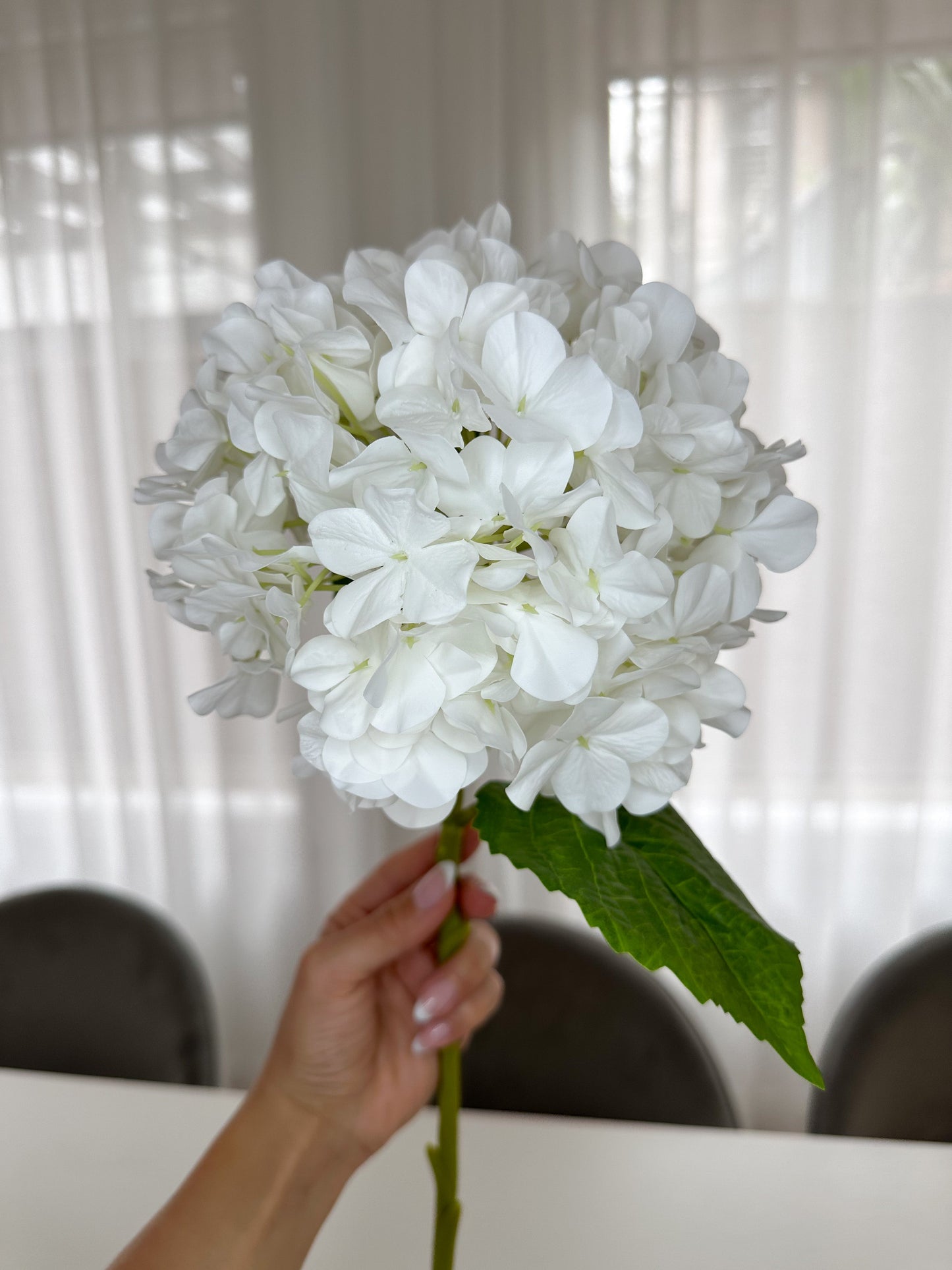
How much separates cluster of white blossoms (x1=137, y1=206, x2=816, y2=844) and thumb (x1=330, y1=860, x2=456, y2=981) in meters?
0.19

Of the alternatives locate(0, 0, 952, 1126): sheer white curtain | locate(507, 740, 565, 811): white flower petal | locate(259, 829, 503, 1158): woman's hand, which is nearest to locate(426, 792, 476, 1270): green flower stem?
locate(259, 829, 503, 1158): woman's hand

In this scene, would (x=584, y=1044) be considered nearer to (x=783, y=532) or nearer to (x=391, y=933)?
(x=391, y=933)

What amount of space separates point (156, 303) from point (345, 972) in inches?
66.8

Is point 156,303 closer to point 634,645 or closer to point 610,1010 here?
point 610,1010

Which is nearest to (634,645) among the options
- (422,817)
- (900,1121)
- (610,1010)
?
(422,817)

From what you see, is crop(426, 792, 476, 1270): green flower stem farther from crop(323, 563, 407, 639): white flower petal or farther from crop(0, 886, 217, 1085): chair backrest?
crop(0, 886, 217, 1085): chair backrest

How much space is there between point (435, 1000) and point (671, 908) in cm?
30

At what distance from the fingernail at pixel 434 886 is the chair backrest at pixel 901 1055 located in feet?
2.34

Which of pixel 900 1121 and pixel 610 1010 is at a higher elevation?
pixel 610 1010

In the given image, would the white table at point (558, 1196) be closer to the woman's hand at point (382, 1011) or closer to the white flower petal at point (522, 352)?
the woman's hand at point (382, 1011)

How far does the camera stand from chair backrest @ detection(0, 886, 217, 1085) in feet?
4.23

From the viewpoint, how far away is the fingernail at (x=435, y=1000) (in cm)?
70

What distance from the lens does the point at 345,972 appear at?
68 centimetres

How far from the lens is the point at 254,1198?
2.15 ft
